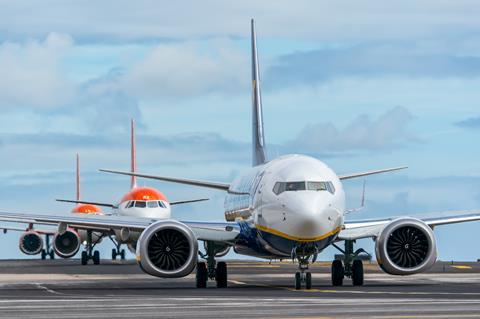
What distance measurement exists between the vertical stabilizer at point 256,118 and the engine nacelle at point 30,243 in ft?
132

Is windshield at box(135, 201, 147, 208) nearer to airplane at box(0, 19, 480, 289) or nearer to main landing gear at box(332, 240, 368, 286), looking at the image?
airplane at box(0, 19, 480, 289)

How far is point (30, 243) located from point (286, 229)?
189 feet

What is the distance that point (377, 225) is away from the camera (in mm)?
36188

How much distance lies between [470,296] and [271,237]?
7.31 m

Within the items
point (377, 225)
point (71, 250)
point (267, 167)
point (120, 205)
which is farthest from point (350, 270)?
point (71, 250)

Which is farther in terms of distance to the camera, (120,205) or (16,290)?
(120,205)

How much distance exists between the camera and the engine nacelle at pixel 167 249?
3425 cm

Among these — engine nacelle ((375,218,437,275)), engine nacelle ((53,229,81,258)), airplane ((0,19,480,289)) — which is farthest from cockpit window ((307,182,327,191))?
engine nacelle ((53,229,81,258))

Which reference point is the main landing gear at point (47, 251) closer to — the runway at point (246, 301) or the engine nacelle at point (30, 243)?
the engine nacelle at point (30, 243)

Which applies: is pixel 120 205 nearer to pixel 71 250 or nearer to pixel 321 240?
pixel 71 250

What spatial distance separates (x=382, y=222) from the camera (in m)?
36.5

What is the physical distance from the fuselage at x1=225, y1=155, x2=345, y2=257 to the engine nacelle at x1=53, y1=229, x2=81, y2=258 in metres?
41.0

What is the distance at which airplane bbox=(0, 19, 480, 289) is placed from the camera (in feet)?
107

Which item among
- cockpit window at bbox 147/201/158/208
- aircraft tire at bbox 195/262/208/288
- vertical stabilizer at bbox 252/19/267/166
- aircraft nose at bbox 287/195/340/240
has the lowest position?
aircraft tire at bbox 195/262/208/288
